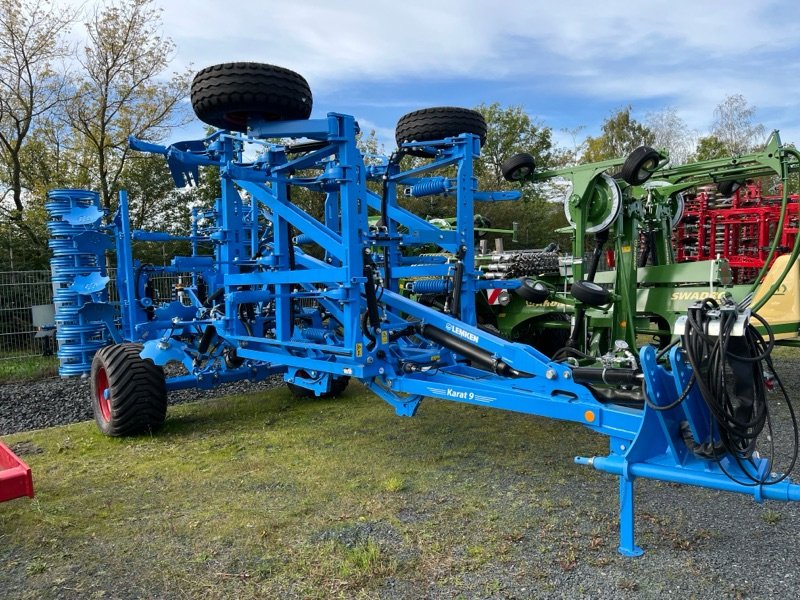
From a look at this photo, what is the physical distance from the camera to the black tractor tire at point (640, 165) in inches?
231

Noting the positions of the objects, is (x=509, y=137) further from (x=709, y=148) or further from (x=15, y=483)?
(x=15, y=483)

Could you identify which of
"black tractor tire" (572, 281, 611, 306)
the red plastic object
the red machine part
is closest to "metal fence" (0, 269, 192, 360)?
"black tractor tire" (572, 281, 611, 306)

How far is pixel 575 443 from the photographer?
535 cm

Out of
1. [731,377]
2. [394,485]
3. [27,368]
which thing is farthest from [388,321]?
[27,368]

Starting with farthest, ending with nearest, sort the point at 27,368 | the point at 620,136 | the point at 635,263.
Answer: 1. the point at 620,136
2. the point at 27,368
3. the point at 635,263

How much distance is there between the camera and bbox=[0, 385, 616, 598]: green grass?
3.17m

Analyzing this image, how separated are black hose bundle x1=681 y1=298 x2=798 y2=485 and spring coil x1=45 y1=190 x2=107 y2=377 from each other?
20.6 ft

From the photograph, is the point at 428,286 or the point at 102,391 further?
the point at 428,286

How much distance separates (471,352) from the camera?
4125 mm

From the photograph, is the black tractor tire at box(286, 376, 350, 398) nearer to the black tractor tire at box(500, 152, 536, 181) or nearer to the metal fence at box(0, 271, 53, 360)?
the black tractor tire at box(500, 152, 536, 181)

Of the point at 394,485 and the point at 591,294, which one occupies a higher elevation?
the point at 591,294

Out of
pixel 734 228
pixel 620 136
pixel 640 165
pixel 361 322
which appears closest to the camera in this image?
pixel 361 322

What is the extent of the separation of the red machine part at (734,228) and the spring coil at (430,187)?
7.83 meters

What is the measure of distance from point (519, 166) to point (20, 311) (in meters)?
9.45
